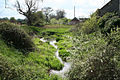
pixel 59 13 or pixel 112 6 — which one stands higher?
pixel 59 13

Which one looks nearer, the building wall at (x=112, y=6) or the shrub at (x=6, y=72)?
the shrub at (x=6, y=72)

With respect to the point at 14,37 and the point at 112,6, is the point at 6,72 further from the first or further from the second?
the point at 112,6

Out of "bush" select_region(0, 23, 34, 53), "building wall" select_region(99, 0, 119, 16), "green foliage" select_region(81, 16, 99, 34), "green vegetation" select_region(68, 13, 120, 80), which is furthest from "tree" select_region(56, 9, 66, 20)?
"green vegetation" select_region(68, 13, 120, 80)

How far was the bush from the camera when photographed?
6.39 meters

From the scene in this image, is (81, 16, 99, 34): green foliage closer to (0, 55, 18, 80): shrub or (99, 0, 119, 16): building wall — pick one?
(99, 0, 119, 16): building wall

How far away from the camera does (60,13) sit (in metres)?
70.4

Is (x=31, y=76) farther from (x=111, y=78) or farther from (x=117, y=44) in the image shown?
(x=117, y=44)

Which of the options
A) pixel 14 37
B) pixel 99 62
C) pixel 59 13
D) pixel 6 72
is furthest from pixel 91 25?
pixel 59 13

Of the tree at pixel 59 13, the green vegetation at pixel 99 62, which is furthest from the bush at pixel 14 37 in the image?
the tree at pixel 59 13

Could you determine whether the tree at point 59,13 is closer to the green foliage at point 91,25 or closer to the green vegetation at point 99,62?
the green foliage at point 91,25

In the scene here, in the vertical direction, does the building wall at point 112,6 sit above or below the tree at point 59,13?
below

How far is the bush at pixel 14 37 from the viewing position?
6391 millimetres

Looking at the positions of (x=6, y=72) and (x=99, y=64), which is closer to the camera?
(x=99, y=64)

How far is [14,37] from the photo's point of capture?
654 centimetres
